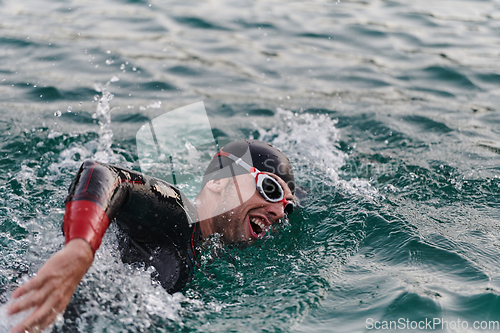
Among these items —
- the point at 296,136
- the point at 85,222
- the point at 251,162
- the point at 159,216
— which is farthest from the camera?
the point at 296,136

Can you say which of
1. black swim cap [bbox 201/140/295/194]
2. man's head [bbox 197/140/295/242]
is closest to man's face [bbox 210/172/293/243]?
man's head [bbox 197/140/295/242]

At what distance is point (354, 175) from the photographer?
5.55 metres

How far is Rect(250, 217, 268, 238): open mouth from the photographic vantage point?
3.85 metres

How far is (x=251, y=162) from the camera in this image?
13.2 feet

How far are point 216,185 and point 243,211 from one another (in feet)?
1.07

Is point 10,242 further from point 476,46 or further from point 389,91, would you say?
point 476,46

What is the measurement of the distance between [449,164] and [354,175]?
119 centimetres

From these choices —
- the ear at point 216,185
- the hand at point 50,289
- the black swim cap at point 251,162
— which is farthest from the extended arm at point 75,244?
the black swim cap at point 251,162

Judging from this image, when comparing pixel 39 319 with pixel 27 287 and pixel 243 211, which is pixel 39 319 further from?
pixel 243 211

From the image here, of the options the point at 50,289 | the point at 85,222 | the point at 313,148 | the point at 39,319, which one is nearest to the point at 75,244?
the point at 85,222

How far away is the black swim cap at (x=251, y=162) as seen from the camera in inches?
155

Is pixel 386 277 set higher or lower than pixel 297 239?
higher

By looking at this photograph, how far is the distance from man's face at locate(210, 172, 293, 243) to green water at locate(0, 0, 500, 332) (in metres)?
0.19

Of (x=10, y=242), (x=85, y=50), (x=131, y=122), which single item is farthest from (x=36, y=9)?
(x=10, y=242)
